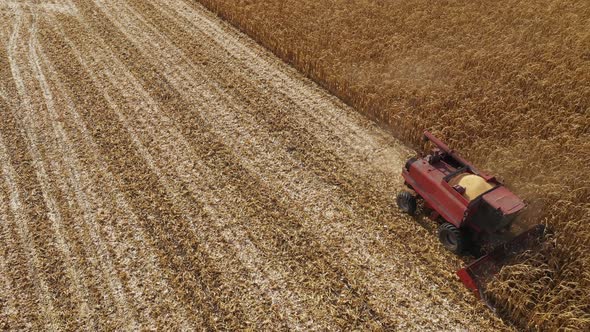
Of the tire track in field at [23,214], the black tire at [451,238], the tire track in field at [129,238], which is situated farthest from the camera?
the black tire at [451,238]

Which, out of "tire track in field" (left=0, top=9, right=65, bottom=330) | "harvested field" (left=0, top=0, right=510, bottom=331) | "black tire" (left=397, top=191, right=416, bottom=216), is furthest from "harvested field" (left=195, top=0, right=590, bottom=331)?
"tire track in field" (left=0, top=9, right=65, bottom=330)

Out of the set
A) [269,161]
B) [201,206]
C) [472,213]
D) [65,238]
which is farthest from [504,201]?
[65,238]

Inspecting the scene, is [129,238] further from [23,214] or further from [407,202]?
[407,202]

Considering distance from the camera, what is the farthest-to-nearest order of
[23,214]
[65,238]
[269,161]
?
1. [269,161]
2. [23,214]
3. [65,238]

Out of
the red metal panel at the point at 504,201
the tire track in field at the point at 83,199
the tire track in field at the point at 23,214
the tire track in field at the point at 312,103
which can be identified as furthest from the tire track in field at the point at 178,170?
the red metal panel at the point at 504,201

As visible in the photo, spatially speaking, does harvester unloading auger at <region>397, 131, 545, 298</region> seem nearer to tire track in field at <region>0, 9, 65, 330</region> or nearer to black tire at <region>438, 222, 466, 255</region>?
black tire at <region>438, 222, 466, 255</region>

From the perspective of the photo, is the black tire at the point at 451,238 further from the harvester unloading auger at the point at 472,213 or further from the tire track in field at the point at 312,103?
the tire track in field at the point at 312,103
